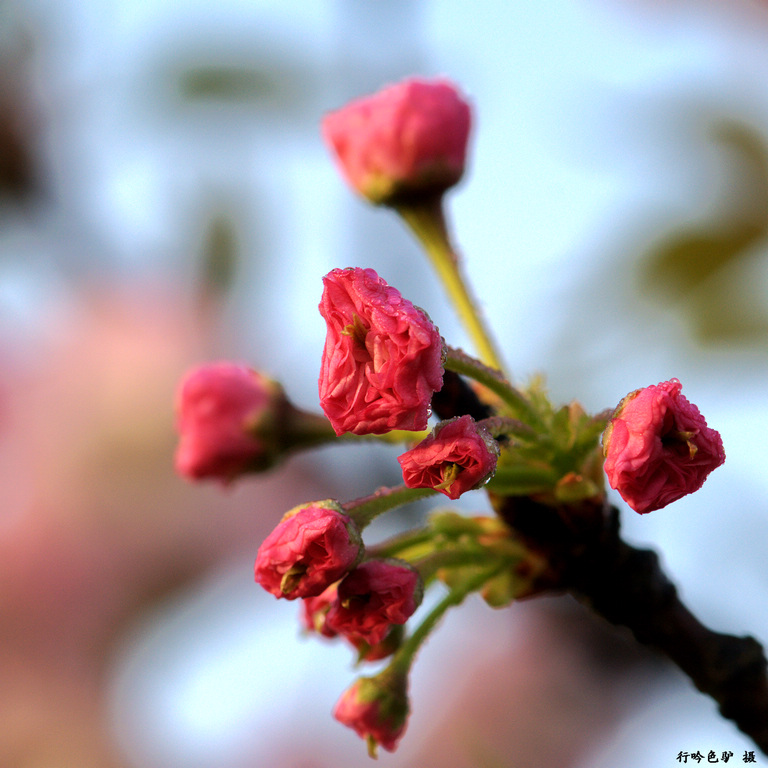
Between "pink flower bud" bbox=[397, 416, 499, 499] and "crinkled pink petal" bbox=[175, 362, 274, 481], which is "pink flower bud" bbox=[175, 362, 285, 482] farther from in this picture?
"pink flower bud" bbox=[397, 416, 499, 499]

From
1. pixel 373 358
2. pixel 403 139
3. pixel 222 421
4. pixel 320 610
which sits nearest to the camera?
pixel 373 358

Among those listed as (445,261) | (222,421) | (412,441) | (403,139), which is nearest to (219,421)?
(222,421)

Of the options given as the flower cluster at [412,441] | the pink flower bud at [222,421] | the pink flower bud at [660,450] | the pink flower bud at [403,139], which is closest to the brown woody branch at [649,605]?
the flower cluster at [412,441]

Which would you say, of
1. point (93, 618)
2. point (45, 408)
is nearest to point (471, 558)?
point (93, 618)

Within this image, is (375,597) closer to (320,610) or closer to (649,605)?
(320,610)

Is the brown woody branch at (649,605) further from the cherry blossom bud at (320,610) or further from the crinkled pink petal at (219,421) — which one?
the crinkled pink petal at (219,421)

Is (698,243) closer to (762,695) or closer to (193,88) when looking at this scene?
(762,695)
